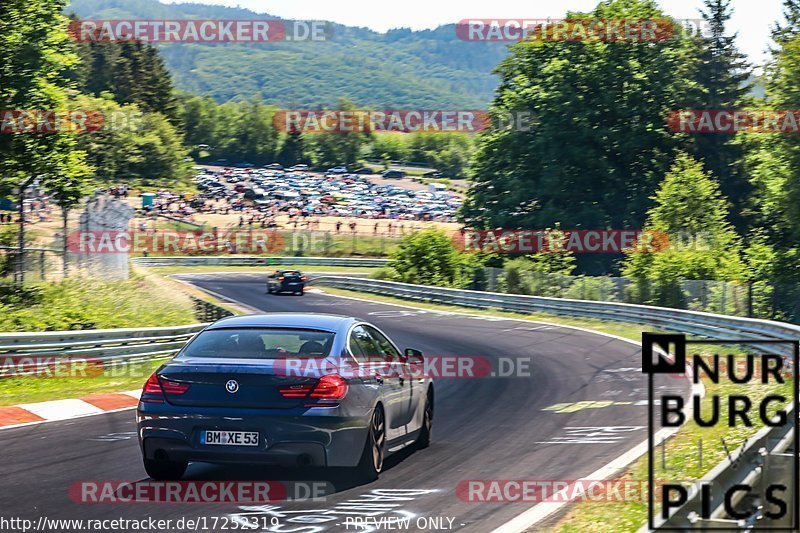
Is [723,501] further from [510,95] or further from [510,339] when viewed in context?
[510,95]

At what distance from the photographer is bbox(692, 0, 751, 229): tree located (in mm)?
63531

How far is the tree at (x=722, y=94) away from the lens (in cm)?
6353

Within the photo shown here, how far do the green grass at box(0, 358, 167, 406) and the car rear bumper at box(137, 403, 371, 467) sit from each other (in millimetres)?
6855

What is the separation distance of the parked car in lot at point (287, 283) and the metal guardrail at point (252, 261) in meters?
25.7

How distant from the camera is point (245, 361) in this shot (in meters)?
9.16

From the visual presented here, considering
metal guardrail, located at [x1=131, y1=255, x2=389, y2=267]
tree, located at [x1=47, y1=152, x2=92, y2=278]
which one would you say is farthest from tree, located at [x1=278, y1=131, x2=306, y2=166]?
tree, located at [x1=47, y1=152, x2=92, y2=278]

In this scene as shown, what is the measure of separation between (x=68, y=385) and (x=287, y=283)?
1407 inches

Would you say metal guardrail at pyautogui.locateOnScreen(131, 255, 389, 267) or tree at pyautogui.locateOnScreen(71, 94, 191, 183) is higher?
tree at pyautogui.locateOnScreen(71, 94, 191, 183)

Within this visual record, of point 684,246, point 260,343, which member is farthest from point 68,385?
point 684,246

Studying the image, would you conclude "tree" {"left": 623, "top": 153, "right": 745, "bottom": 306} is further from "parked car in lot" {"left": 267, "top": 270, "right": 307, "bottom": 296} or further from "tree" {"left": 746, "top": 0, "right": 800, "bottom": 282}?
"parked car in lot" {"left": 267, "top": 270, "right": 307, "bottom": 296}

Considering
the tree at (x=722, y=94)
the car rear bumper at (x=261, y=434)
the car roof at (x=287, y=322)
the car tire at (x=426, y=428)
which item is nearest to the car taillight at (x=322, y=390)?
the car rear bumper at (x=261, y=434)

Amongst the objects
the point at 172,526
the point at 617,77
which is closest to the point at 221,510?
the point at 172,526

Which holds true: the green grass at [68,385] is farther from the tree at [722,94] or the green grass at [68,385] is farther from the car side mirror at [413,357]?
the tree at [722,94]

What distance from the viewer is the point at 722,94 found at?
68812 millimetres
